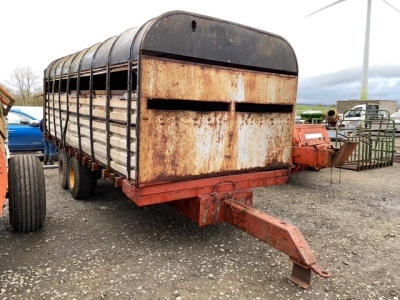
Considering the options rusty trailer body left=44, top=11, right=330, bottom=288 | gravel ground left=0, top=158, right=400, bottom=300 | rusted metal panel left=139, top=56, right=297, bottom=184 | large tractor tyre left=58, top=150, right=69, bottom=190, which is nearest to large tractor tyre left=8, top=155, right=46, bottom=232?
Answer: gravel ground left=0, top=158, right=400, bottom=300

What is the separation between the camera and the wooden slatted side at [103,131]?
11.4 feet

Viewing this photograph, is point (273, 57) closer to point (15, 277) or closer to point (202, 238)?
point (202, 238)

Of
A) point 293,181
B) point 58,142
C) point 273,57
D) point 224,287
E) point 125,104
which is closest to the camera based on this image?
point 224,287

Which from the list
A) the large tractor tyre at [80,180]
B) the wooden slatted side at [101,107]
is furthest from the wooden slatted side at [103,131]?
the large tractor tyre at [80,180]

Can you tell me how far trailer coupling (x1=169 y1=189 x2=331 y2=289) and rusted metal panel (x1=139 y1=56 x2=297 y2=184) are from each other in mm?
326

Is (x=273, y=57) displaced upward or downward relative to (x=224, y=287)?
upward

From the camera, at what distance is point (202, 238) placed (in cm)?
423

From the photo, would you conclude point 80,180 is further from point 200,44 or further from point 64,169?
point 200,44

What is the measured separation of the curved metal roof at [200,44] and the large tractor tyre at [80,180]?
169cm

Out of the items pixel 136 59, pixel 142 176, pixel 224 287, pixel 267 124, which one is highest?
pixel 136 59

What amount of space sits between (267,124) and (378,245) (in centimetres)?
205

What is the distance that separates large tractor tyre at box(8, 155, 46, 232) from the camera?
4020 mm

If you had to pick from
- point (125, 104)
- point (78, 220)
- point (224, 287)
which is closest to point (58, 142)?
point (78, 220)

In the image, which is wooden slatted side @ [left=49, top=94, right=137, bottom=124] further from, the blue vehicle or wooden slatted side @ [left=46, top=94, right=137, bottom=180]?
the blue vehicle
